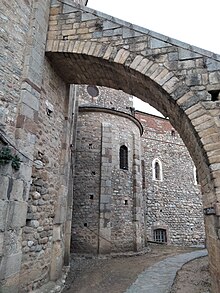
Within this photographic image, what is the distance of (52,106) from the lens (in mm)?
5004

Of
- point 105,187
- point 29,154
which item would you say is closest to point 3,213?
point 29,154

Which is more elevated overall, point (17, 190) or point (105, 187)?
point (105, 187)

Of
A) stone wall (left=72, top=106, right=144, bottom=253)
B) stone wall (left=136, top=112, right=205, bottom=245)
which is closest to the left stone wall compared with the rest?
stone wall (left=72, top=106, right=144, bottom=253)

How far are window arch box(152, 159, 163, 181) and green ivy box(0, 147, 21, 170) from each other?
41.8 ft

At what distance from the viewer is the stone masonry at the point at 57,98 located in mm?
3461

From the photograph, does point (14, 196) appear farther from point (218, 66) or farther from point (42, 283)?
point (218, 66)

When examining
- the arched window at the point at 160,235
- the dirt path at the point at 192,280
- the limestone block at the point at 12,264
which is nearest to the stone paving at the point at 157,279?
the dirt path at the point at 192,280

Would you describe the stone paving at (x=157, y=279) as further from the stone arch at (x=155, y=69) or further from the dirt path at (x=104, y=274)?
the stone arch at (x=155, y=69)

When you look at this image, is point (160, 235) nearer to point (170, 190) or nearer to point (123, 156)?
point (170, 190)

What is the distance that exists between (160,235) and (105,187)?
687cm

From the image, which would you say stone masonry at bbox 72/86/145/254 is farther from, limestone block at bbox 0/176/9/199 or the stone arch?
Answer: limestone block at bbox 0/176/9/199

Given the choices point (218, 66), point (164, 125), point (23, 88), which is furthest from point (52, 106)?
point (164, 125)

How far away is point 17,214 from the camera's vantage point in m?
3.52

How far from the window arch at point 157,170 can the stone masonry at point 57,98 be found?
10912 millimetres
